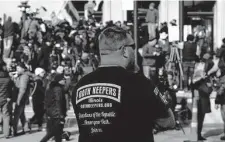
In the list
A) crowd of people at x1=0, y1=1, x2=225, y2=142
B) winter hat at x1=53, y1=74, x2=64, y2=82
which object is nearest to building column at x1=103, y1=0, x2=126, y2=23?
crowd of people at x1=0, y1=1, x2=225, y2=142

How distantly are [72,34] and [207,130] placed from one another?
7.98 m

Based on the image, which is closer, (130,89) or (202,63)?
(130,89)

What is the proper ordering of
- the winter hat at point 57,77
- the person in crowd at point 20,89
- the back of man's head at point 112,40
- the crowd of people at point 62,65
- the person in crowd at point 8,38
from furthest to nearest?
1. the person in crowd at point 8,38
2. the person in crowd at point 20,89
3. the crowd of people at point 62,65
4. the winter hat at point 57,77
5. the back of man's head at point 112,40

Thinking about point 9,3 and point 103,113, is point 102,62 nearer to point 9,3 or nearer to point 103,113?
point 103,113

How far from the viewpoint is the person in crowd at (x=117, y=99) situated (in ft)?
13.7

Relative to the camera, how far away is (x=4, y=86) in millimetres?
14281

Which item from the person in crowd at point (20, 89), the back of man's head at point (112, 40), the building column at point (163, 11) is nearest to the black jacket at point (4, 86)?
the person in crowd at point (20, 89)

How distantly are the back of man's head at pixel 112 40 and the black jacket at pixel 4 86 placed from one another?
10223 mm

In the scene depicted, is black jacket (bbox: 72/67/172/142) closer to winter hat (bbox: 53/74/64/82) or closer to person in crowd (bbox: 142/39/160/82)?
winter hat (bbox: 53/74/64/82)

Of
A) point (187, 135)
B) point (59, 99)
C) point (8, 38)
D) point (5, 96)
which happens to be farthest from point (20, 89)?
point (8, 38)

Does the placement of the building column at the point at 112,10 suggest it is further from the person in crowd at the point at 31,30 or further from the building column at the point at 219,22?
the person in crowd at the point at 31,30

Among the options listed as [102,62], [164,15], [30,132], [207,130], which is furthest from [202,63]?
[164,15]

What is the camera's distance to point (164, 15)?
27266mm

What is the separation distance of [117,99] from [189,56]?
15.5 m
